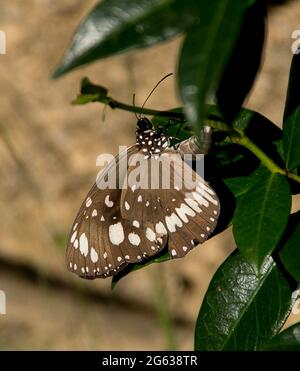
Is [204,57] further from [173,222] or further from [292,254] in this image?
[173,222]

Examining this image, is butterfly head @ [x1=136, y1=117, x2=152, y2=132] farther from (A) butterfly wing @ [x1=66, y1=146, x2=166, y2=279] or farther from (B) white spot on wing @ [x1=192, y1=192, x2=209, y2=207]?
(B) white spot on wing @ [x1=192, y1=192, x2=209, y2=207]

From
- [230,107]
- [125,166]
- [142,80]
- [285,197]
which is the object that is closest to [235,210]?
[285,197]

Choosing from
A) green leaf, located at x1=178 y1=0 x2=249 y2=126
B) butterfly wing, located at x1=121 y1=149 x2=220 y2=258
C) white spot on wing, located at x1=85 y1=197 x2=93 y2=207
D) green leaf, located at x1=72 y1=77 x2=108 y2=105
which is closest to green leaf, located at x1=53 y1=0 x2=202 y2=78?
green leaf, located at x1=178 y1=0 x2=249 y2=126

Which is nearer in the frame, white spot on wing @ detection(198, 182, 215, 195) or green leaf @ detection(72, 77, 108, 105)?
green leaf @ detection(72, 77, 108, 105)

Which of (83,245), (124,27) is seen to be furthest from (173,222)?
(124,27)

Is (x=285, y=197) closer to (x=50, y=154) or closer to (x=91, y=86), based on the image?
Result: (x=91, y=86)

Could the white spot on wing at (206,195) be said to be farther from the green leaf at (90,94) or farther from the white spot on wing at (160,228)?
the green leaf at (90,94)
